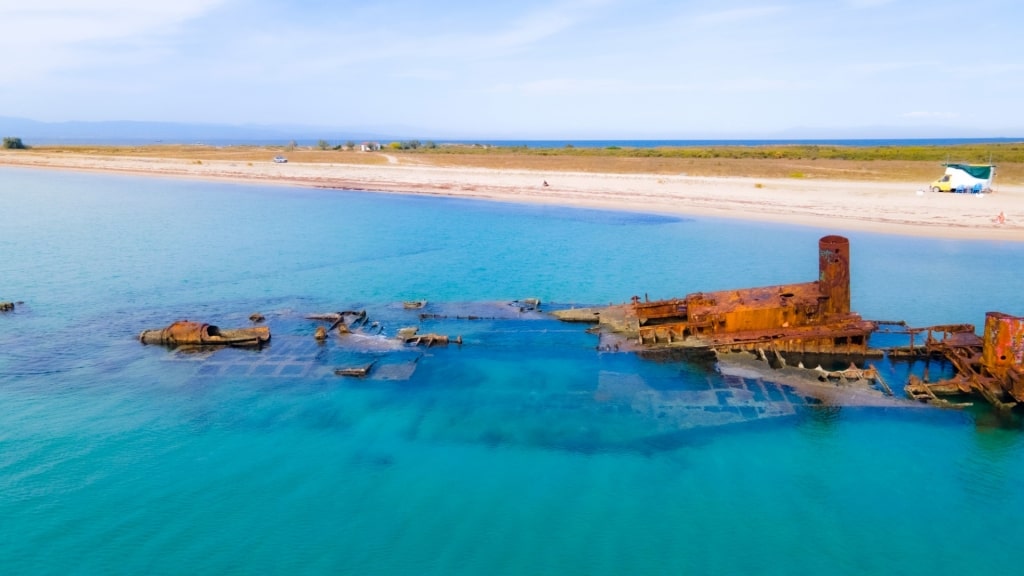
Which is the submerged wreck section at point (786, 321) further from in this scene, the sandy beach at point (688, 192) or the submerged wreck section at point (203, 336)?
the sandy beach at point (688, 192)

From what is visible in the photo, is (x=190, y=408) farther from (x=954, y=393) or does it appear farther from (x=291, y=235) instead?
(x=291, y=235)

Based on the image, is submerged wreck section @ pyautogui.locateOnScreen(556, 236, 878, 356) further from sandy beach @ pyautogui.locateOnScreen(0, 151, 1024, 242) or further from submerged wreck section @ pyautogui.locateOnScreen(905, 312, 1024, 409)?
sandy beach @ pyautogui.locateOnScreen(0, 151, 1024, 242)

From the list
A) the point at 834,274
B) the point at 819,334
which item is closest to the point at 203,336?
the point at 819,334

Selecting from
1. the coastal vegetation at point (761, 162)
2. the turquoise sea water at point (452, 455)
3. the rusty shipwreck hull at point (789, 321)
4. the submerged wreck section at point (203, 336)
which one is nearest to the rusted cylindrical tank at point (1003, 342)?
the turquoise sea water at point (452, 455)

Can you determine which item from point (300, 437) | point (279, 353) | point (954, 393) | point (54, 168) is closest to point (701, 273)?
point (954, 393)

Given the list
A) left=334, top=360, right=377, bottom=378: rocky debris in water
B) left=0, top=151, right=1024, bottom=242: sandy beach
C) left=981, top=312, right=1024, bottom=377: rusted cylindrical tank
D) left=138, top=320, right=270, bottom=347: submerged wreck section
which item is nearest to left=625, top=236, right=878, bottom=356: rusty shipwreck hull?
left=981, top=312, right=1024, bottom=377: rusted cylindrical tank

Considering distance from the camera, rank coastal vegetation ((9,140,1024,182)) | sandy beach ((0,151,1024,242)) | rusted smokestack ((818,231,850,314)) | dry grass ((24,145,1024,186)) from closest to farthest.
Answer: rusted smokestack ((818,231,850,314)) → sandy beach ((0,151,1024,242)) → dry grass ((24,145,1024,186)) → coastal vegetation ((9,140,1024,182))
